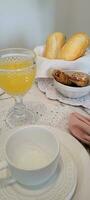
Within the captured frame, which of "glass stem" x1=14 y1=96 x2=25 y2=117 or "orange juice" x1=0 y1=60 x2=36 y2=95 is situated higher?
"orange juice" x1=0 y1=60 x2=36 y2=95

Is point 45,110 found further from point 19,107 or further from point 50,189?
point 50,189

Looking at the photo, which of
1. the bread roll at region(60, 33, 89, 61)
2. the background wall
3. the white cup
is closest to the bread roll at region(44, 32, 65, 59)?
the bread roll at region(60, 33, 89, 61)

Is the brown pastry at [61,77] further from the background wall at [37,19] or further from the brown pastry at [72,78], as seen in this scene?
the background wall at [37,19]

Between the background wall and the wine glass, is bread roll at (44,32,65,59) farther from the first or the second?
the background wall

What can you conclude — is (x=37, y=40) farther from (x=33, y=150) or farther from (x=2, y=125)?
(x=33, y=150)

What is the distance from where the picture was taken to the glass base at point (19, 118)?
1.91ft

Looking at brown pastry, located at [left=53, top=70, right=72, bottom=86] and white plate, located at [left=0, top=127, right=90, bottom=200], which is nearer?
white plate, located at [left=0, top=127, right=90, bottom=200]

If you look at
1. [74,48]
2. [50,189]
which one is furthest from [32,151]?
[74,48]

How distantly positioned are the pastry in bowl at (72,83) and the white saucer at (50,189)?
0.26 metres

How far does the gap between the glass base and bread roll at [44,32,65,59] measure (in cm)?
19

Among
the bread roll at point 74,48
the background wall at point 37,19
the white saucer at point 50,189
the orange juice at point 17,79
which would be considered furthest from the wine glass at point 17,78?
the background wall at point 37,19

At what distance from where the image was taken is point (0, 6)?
4.24ft

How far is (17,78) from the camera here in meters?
0.54

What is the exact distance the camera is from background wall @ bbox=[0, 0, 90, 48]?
1330 millimetres
